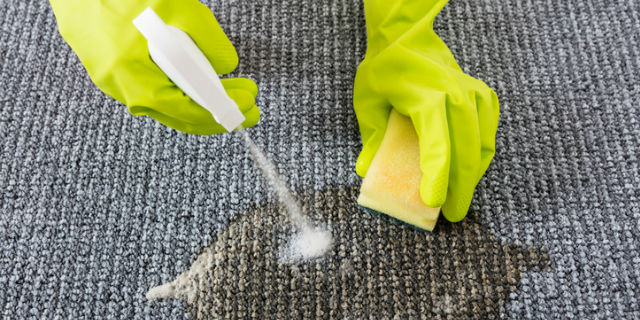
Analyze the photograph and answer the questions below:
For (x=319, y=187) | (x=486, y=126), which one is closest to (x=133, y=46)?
(x=319, y=187)

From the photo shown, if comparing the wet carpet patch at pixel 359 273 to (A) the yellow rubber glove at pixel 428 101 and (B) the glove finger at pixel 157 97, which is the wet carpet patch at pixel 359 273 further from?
(B) the glove finger at pixel 157 97

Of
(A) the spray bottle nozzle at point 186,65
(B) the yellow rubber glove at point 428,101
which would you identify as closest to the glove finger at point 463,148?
(B) the yellow rubber glove at point 428,101

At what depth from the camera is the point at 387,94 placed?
2.24 ft

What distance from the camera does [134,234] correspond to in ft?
2.28

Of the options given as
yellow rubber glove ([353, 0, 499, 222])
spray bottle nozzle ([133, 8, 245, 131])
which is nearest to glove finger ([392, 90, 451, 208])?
yellow rubber glove ([353, 0, 499, 222])

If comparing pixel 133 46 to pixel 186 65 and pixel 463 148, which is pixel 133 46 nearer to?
pixel 186 65

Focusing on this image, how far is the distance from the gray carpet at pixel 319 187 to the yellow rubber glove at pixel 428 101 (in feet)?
0.16

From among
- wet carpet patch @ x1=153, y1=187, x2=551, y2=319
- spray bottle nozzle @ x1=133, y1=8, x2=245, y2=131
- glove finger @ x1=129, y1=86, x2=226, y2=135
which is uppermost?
spray bottle nozzle @ x1=133, y1=8, x2=245, y2=131

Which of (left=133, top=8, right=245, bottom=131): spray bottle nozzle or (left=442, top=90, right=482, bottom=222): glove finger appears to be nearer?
(left=133, top=8, right=245, bottom=131): spray bottle nozzle

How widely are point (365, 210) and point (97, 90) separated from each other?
432 millimetres

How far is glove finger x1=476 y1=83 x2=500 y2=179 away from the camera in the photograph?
25.8 inches

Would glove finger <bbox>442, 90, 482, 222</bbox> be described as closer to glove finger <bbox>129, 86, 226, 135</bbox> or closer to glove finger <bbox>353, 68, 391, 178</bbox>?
glove finger <bbox>353, 68, 391, 178</bbox>

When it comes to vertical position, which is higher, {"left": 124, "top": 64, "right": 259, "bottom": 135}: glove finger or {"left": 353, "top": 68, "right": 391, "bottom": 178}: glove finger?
{"left": 124, "top": 64, "right": 259, "bottom": 135}: glove finger

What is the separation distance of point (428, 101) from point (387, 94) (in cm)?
7
